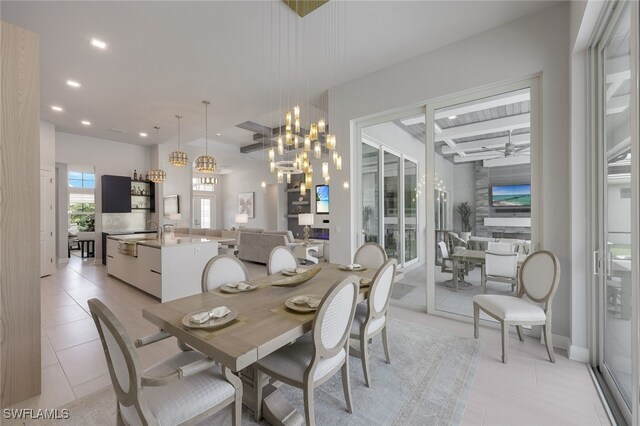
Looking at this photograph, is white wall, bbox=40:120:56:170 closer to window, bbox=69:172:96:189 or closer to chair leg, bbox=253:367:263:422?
window, bbox=69:172:96:189

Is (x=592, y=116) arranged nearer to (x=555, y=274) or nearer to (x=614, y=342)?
(x=555, y=274)

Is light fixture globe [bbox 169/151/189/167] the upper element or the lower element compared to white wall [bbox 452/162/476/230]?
upper

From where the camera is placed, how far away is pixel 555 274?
2.38 metres

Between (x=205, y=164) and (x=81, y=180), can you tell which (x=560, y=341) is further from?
(x=81, y=180)

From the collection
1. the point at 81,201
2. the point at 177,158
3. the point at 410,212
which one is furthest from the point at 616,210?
the point at 81,201

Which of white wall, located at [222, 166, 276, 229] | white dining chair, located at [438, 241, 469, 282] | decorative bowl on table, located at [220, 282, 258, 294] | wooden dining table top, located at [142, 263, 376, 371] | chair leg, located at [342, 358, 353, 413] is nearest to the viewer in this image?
wooden dining table top, located at [142, 263, 376, 371]

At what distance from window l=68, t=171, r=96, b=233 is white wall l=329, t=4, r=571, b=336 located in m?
8.45

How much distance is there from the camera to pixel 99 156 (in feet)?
23.6

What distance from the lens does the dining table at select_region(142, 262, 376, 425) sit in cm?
127

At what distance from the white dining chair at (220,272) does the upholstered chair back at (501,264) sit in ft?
9.01

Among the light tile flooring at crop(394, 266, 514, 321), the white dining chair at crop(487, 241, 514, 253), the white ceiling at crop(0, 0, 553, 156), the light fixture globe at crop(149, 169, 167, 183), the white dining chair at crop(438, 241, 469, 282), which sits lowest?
the light tile flooring at crop(394, 266, 514, 321)

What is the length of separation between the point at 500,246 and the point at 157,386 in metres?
3.47

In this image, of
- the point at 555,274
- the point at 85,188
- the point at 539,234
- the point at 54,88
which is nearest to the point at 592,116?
the point at 539,234

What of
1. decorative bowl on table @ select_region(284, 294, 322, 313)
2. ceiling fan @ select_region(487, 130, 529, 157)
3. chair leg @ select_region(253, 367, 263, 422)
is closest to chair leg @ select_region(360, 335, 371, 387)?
decorative bowl on table @ select_region(284, 294, 322, 313)
